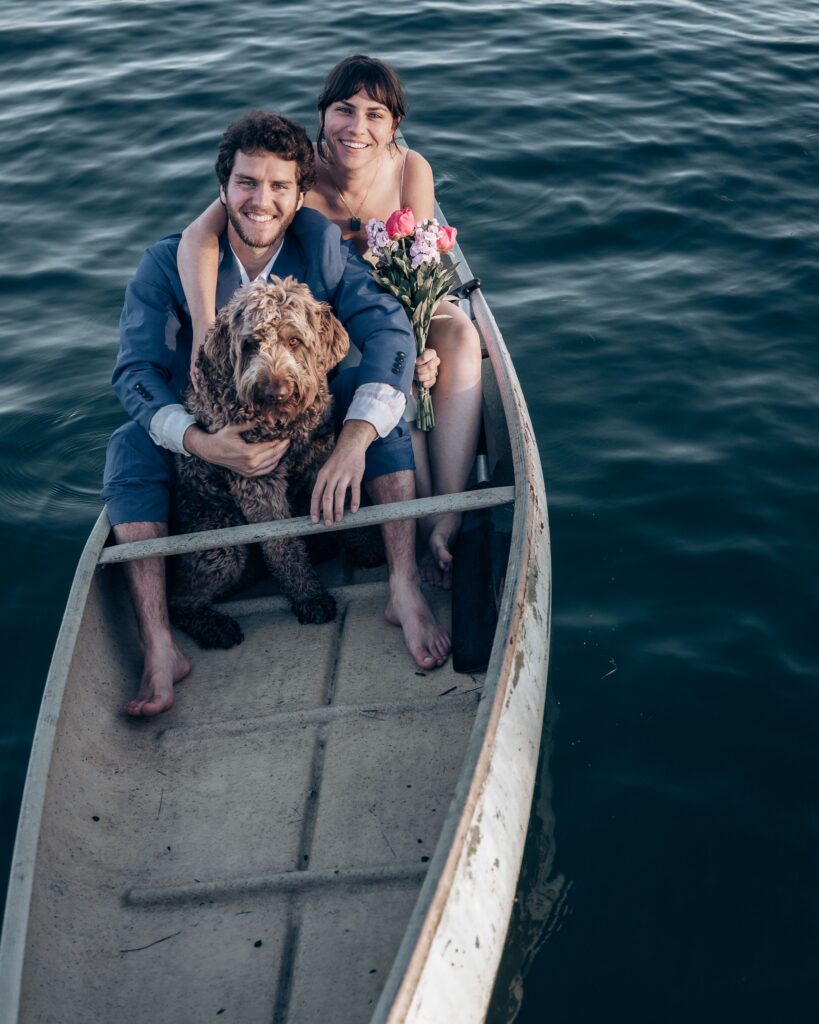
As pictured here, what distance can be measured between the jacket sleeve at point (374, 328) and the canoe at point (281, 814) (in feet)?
2.19

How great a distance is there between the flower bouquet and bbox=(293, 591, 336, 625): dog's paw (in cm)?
111

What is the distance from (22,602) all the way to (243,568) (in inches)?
69.2

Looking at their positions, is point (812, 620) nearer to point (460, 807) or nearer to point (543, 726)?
point (543, 726)

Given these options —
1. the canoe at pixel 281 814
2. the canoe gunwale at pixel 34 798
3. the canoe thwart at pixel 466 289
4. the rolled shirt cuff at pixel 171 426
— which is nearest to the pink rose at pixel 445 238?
the canoe thwart at pixel 466 289

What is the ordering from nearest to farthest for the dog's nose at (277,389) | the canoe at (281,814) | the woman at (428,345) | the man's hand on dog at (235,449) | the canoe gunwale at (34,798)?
the canoe gunwale at (34,798) → the canoe at (281,814) → the dog's nose at (277,389) → the man's hand on dog at (235,449) → the woman at (428,345)

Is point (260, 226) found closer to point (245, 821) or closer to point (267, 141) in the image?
point (267, 141)

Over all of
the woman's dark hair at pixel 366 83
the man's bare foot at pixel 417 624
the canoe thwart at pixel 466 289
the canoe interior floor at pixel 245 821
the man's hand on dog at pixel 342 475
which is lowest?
the canoe interior floor at pixel 245 821

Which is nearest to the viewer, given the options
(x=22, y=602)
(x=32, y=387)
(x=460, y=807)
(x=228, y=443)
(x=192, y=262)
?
(x=460, y=807)

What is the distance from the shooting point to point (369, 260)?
5.28m

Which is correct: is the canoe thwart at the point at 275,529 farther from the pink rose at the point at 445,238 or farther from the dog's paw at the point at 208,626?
the pink rose at the point at 445,238

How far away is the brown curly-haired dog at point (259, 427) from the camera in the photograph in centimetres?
398

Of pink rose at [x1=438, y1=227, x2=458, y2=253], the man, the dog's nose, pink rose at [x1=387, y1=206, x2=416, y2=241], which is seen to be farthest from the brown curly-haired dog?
pink rose at [x1=438, y1=227, x2=458, y2=253]

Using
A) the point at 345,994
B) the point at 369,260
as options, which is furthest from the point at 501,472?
the point at 345,994

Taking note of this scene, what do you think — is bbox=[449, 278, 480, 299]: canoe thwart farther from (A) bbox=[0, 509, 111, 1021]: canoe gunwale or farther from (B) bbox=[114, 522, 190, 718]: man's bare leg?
(A) bbox=[0, 509, 111, 1021]: canoe gunwale
